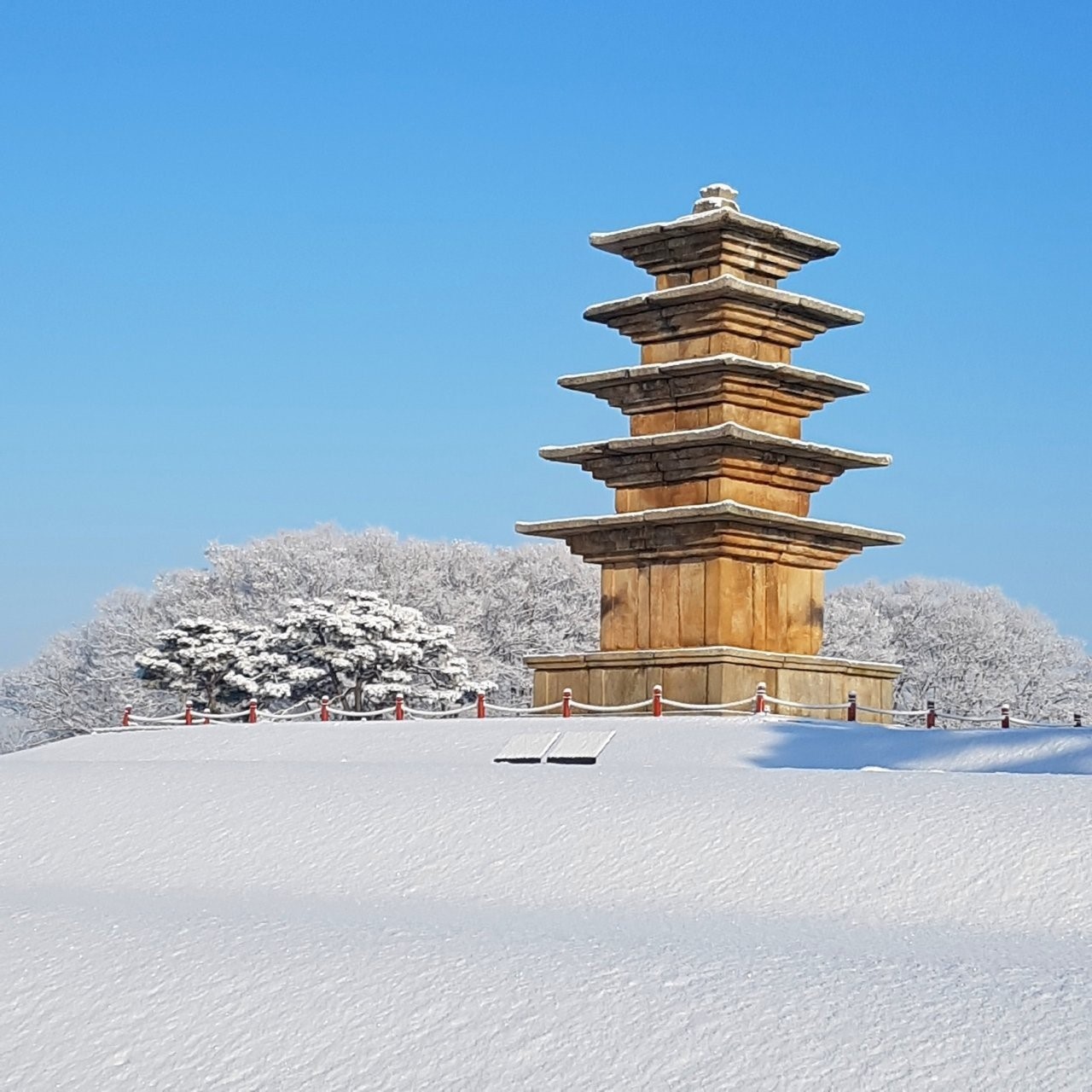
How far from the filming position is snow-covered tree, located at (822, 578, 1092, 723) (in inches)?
2450

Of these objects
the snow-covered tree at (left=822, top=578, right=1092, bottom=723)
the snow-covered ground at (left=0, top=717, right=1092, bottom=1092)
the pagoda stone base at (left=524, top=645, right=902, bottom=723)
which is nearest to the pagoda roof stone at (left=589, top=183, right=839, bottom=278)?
the pagoda stone base at (left=524, top=645, right=902, bottom=723)

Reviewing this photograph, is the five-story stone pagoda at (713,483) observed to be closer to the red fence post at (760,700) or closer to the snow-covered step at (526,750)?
the red fence post at (760,700)

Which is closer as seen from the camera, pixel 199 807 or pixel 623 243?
pixel 199 807

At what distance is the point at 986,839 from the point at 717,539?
16949 mm

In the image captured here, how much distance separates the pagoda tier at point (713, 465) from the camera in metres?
30.9

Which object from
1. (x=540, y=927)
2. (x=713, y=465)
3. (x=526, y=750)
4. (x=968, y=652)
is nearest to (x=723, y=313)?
(x=713, y=465)

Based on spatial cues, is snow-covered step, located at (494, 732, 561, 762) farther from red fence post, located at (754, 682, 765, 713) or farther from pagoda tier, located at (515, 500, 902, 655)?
pagoda tier, located at (515, 500, 902, 655)

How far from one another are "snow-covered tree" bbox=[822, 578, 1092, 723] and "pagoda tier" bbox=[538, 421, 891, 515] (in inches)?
1117

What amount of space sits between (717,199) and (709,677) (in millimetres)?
9218

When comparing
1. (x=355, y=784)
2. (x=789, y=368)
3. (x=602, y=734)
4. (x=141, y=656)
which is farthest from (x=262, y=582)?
(x=355, y=784)

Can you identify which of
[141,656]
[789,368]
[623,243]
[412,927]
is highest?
[623,243]

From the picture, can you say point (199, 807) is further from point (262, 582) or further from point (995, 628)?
point (995, 628)

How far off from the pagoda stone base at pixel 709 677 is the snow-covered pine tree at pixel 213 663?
16.5 m

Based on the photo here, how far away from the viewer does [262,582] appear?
6041cm
